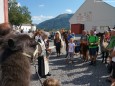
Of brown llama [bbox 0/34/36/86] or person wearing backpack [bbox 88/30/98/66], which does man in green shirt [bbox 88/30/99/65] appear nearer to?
person wearing backpack [bbox 88/30/98/66]

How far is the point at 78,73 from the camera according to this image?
11.3 meters

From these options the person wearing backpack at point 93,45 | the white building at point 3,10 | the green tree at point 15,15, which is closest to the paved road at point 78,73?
the person wearing backpack at point 93,45

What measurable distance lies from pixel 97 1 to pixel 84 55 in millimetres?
38605

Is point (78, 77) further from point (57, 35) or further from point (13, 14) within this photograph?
point (13, 14)

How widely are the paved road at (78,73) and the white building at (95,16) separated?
35388mm

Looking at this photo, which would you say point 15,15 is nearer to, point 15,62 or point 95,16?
point 95,16

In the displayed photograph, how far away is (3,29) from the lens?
1925mm

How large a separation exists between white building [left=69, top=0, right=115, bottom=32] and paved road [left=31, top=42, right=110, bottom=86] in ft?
116

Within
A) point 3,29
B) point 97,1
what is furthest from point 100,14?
point 3,29

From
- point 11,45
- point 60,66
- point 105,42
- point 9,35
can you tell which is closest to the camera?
point 11,45

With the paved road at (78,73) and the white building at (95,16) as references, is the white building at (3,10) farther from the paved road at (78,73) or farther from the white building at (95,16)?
the white building at (95,16)

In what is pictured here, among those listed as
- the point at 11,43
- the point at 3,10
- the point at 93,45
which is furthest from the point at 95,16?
the point at 11,43

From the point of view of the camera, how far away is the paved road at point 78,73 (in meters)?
9.57

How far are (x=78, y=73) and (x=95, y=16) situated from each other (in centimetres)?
4153
